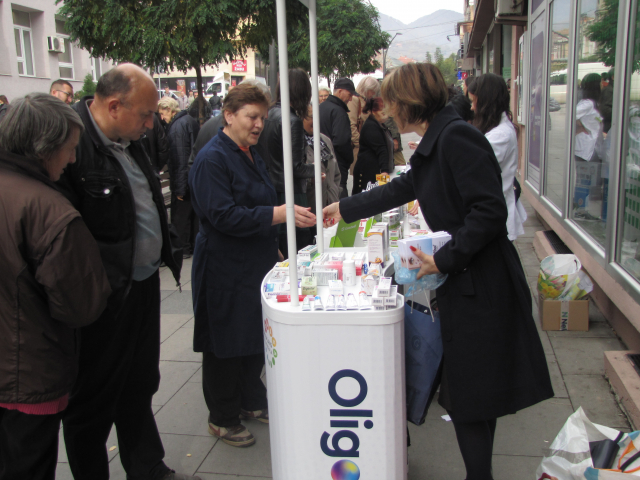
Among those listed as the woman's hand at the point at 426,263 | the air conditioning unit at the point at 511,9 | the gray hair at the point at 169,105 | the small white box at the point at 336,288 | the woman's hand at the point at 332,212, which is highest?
the air conditioning unit at the point at 511,9

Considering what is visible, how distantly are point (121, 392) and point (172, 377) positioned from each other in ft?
4.59

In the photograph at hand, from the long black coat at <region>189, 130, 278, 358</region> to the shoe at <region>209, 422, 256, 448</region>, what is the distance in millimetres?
495

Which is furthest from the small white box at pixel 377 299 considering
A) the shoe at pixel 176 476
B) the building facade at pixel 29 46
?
the building facade at pixel 29 46

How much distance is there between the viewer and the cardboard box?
4.29 metres

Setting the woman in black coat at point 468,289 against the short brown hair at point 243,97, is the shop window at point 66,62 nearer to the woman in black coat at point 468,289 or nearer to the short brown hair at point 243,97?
the short brown hair at point 243,97

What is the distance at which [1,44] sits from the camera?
2020 cm

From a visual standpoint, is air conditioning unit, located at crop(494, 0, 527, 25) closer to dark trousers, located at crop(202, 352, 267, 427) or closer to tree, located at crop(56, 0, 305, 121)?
tree, located at crop(56, 0, 305, 121)

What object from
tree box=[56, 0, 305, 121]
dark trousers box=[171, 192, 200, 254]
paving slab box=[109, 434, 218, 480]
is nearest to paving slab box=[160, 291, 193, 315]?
dark trousers box=[171, 192, 200, 254]

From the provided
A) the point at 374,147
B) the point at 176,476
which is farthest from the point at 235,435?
the point at 374,147

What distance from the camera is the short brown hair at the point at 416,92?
2.04 metres

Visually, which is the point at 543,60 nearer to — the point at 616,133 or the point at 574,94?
the point at 574,94

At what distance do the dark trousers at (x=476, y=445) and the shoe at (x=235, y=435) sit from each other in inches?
50.4

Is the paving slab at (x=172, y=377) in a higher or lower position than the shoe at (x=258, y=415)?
lower

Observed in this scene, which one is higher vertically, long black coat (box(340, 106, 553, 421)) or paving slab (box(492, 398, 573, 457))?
long black coat (box(340, 106, 553, 421))
